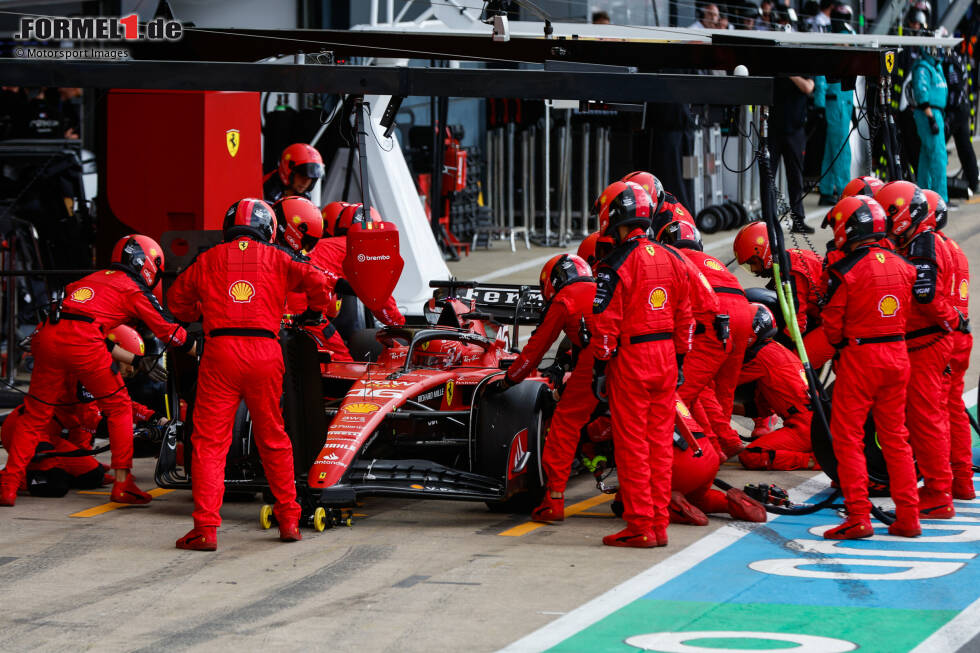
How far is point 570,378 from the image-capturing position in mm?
9578

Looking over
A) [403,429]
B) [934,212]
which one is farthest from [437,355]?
[934,212]

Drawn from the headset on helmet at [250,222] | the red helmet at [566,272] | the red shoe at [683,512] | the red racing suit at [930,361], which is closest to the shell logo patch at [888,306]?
the red racing suit at [930,361]

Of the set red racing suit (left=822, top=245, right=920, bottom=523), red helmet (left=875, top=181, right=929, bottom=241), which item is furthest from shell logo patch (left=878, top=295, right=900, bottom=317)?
red helmet (left=875, top=181, right=929, bottom=241)

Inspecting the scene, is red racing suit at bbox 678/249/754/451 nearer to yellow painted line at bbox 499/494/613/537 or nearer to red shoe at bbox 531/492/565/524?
yellow painted line at bbox 499/494/613/537

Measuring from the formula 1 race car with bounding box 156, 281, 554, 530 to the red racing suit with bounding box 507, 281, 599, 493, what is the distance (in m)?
0.21

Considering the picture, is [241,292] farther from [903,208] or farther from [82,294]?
[903,208]

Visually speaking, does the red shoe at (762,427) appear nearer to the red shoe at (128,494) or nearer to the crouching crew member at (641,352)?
the crouching crew member at (641,352)

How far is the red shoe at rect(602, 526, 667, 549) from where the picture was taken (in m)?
8.89

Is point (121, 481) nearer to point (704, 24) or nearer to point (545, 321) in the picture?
point (545, 321)

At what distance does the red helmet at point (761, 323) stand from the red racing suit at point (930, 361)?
182 centimetres

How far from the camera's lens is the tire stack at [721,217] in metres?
20.2

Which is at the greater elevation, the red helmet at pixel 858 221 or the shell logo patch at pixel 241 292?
the red helmet at pixel 858 221

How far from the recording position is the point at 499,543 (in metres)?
9.09

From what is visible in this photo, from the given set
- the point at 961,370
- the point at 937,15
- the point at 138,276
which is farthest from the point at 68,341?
the point at 937,15
